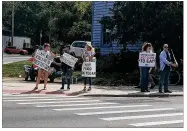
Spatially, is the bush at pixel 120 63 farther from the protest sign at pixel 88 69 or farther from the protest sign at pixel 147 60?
the protest sign at pixel 88 69

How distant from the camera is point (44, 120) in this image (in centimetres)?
959

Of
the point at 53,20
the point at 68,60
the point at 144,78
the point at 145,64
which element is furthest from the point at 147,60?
the point at 53,20

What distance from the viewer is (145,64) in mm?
16797

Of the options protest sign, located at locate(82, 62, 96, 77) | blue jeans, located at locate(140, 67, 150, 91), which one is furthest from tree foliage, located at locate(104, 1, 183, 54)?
protest sign, located at locate(82, 62, 96, 77)

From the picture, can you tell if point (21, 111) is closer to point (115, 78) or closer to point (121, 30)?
point (115, 78)

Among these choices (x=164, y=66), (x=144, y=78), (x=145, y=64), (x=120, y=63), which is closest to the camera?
(x=164, y=66)

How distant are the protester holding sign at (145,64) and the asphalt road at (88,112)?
186 centimetres

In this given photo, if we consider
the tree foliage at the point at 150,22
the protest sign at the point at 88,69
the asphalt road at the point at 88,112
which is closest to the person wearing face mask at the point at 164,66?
the asphalt road at the point at 88,112

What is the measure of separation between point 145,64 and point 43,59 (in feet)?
12.9

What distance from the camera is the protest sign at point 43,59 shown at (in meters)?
16.7

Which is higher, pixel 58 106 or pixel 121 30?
pixel 121 30

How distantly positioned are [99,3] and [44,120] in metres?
23.0

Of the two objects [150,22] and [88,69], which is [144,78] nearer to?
[88,69]

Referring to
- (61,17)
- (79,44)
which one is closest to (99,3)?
(79,44)
